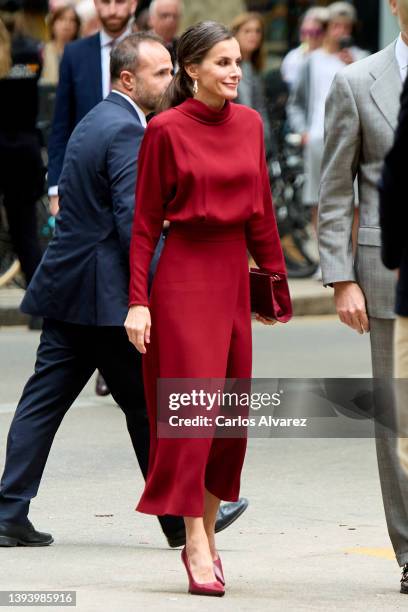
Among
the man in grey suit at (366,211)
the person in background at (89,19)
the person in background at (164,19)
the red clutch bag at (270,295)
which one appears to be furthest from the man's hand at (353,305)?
the person in background at (89,19)

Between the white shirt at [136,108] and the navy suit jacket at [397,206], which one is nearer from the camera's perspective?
the navy suit jacket at [397,206]

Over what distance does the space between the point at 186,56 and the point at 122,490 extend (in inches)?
91.7

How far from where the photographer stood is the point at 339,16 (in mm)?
14148

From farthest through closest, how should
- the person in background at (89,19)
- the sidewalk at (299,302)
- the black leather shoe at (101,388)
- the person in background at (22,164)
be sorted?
the sidewalk at (299,302) → the person in background at (89,19) → the person in background at (22,164) → the black leather shoe at (101,388)

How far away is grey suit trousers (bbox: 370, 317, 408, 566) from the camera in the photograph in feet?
17.4

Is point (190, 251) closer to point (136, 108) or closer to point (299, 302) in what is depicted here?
point (136, 108)

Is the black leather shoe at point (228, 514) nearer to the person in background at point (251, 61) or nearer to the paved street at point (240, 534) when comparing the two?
the paved street at point (240, 534)

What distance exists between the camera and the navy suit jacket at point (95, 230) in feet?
19.7

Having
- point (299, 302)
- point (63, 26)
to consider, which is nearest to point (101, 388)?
point (299, 302)

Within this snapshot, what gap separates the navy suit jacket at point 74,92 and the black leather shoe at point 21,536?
9.93 feet

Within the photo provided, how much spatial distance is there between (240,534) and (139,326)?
4.64ft

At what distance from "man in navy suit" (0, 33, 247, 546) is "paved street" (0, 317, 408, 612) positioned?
9.1 inches

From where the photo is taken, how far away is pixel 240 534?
20.9ft

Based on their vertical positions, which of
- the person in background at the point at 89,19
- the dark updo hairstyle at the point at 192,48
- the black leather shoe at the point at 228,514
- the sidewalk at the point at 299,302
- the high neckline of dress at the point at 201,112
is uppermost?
the dark updo hairstyle at the point at 192,48
